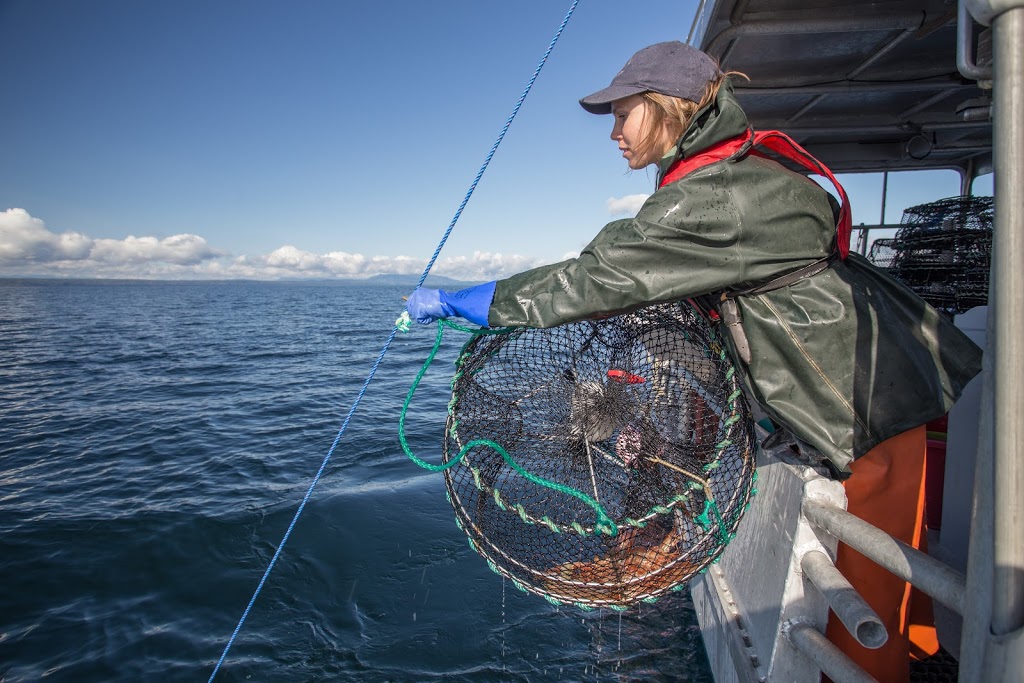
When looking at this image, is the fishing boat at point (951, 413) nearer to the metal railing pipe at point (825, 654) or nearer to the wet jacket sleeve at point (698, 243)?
the metal railing pipe at point (825, 654)

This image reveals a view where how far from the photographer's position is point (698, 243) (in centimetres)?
183

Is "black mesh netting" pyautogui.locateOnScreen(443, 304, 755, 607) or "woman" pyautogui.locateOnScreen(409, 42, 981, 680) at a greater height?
"woman" pyautogui.locateOnScreen(409, 42, 981, 680)

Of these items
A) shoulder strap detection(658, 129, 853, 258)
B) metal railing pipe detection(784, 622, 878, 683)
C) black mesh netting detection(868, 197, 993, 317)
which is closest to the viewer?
metal railing pipe detection(784, 622, 878, 683)

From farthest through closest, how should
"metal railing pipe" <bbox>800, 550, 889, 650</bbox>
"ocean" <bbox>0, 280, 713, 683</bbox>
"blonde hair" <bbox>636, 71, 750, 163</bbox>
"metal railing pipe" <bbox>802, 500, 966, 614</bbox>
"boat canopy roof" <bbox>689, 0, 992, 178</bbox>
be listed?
"ocean" <bbox>0, 280, 713, 683</bbox> → "boat canopy roof" <bbox>689, 0, 992, 178</bbox> → "blonde hair" <bbox>636, 71, 750, 163</bbox> → "metal railing pipe" <bbox>800, 550, 889, 650</bbox> → "metal railing pipe" <bbox>802, 500, 966, 614</bbox>

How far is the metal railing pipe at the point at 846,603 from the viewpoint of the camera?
1.63 metres

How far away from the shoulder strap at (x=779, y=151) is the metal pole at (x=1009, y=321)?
0.95 m

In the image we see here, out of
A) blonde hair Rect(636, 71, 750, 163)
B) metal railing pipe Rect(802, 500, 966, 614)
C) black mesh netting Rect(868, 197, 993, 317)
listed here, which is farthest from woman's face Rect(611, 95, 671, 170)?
black mesh netting Rect(868, 197, 993, 317)

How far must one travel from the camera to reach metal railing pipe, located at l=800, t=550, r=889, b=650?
163 cm

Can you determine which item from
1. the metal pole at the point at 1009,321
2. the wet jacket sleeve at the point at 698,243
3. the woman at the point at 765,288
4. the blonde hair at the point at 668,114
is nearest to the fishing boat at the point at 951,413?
the metal pole at the point at 1009,321

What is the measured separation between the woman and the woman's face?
0.17 ft

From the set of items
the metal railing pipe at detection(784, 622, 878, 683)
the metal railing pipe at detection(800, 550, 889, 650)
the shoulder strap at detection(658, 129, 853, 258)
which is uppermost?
the shoulder strap at detection(658, 129, 853, 258)

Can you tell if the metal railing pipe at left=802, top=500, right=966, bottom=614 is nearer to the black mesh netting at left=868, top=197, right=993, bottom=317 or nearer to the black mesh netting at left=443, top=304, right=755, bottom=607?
the black mesh netting at left=443, top=304, right=755, bottom=607

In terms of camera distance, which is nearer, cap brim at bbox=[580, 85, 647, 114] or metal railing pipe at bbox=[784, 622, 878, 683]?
metal railing pipe at bbox=[784, 622, 878, 683]

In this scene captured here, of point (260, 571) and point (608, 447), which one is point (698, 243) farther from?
point (260, 571)
